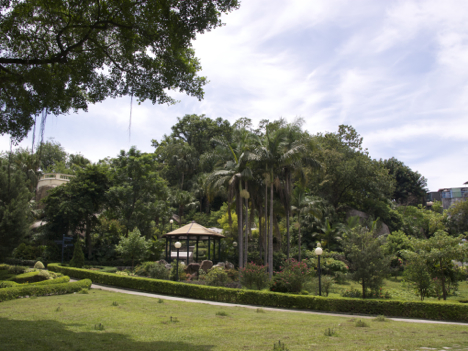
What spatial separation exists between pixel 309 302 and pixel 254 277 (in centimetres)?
386

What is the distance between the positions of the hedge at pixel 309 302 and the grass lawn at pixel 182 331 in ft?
9.71

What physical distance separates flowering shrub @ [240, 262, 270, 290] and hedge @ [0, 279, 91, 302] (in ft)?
28.2

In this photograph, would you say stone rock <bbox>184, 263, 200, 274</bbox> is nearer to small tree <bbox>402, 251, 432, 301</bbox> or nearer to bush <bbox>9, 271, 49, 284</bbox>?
bush <bbox>9, 271, 49, 284</bbox>

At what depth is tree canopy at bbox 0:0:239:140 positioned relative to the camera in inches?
328

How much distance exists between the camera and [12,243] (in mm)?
28031

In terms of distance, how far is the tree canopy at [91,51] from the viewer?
8.34 meters

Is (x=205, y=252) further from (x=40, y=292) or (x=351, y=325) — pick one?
(x=351, y=325)

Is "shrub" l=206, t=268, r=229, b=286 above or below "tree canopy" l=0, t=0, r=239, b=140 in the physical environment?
below

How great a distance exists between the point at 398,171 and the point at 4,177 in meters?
61.1

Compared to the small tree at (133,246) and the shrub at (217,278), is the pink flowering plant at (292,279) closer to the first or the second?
the shrub at (217,278)

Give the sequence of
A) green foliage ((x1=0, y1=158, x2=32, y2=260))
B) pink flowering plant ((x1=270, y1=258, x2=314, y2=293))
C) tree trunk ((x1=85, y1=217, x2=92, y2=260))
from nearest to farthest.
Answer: pink flowering plant ((x1=270, y1=258, x2=314, y2=293)) → green foliage ((x1=0, y1=158, x2=32, y2=260)) → tree trunk ((x1=85, y1=217, x2=92, y2=260))

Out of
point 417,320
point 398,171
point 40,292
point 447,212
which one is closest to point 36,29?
point 40,292

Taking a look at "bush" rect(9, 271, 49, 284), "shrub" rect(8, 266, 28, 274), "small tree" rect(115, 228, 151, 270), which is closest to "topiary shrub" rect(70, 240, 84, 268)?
"small tree" rect(115, 228, 151, 270)

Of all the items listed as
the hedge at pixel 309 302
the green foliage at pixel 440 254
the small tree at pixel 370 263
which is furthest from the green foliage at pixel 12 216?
the green foliage at pixel 440 254
